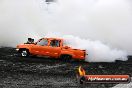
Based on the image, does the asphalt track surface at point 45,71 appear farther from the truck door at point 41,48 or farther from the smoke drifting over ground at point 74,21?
the smoke drifting over ground at point 74,21

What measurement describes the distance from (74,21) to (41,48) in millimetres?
A: 9402

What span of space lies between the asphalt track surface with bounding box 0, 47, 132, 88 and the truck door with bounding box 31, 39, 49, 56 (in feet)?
1.23

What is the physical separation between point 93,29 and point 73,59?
692 centimetres

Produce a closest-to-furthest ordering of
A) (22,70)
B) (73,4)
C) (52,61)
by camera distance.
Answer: (22,70)
(52,61)
(73,4)

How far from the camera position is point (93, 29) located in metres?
26.8

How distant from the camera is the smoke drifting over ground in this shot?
26422 mm

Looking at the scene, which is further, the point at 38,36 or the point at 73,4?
the point at 73,4

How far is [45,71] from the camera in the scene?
53.0ft

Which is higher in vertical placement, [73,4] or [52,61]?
[73,4]

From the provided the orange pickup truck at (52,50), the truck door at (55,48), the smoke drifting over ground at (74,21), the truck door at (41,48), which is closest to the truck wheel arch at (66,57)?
the orange pickup truck at (52,50)

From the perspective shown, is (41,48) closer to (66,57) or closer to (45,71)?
(66,57)

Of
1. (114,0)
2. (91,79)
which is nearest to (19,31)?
→ (114,0)

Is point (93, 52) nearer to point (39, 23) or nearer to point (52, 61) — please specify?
point (52, 61)

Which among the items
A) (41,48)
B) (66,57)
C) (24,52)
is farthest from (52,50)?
(24,52)
